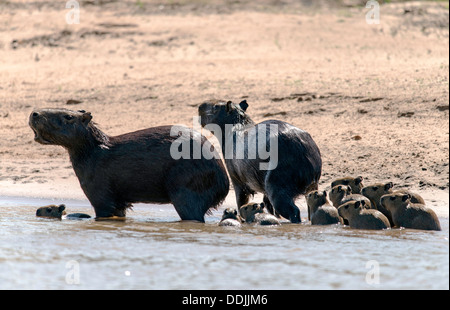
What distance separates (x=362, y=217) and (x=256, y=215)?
1151 millimetres

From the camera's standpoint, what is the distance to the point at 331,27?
19.4 metres

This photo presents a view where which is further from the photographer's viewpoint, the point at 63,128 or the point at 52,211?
the point at 52,211

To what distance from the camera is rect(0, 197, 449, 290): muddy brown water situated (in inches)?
241

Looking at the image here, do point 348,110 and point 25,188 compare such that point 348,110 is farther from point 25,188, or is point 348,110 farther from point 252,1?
point 252,1

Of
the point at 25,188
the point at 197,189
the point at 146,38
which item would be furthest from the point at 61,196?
the point at 146,38

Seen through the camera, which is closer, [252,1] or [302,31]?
[302,31]

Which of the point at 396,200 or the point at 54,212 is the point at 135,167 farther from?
the point at 396,200

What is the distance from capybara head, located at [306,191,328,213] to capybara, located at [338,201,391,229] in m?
0.31

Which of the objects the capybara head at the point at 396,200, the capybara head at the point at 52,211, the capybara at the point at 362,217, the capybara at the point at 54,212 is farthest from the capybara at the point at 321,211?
the capybara head at the point at 52,211

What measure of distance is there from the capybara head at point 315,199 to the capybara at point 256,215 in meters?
0.41

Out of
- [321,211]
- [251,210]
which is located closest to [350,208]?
[321,211]

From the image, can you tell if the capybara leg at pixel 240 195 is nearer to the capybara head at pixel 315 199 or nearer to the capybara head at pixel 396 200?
the capybara head at pixel 315 199

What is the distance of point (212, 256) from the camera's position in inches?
275

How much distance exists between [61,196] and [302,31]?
31.9 feet
